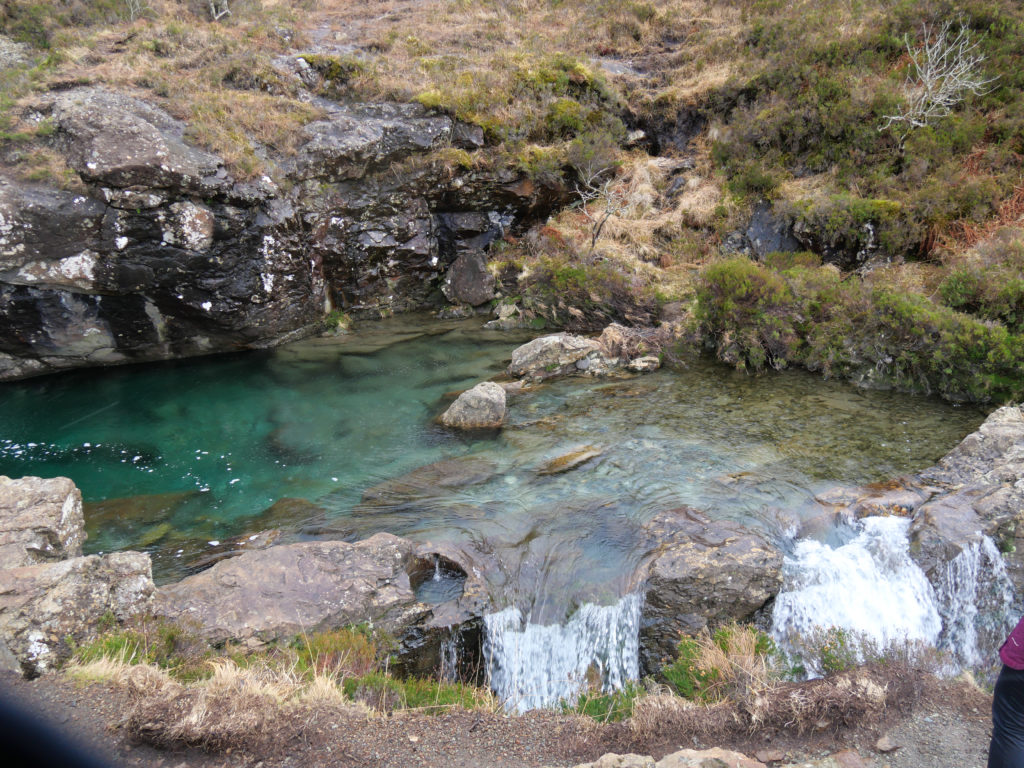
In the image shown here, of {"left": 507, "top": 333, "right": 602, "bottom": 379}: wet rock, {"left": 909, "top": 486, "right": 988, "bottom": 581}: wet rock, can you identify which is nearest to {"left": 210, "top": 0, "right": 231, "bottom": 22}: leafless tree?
{"left": 507, "top": 333, "right": 602, "bottom": 379}: wet rock

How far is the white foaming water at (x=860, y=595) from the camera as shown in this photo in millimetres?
5551

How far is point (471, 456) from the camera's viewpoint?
8.78 meters

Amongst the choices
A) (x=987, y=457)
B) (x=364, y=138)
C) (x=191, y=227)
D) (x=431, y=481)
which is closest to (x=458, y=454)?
(x=431, y=481)

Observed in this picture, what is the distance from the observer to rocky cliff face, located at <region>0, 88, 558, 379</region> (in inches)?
436

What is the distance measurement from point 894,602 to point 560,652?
3.42 m

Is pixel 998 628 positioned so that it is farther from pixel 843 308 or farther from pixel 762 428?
pixel 843 308

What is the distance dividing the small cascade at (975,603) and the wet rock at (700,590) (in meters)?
1.60

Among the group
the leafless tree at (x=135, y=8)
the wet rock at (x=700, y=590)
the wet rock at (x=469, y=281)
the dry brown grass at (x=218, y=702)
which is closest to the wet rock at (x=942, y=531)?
the wet rock at (x=700, y=590)

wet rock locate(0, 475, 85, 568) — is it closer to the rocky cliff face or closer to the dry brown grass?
the dry brown grass

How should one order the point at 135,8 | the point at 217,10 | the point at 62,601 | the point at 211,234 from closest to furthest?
the point at 62,601 < the point at 211,234 < the point at 135,8 < the point at 217,10

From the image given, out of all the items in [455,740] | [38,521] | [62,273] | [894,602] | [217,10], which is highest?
[217,10]

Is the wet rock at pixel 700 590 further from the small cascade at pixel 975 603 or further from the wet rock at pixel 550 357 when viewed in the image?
the wet rock at pixel 550 357

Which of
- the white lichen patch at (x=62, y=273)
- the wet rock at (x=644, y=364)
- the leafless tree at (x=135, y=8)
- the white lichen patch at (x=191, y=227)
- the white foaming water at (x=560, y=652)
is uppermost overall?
the leafless tree at (x=135, y=8)

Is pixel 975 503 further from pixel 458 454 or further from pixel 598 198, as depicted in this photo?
pixel 598 198
